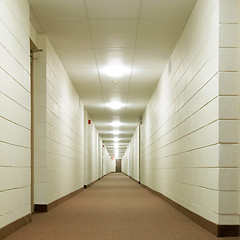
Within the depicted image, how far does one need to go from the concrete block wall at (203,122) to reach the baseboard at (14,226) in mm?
2142

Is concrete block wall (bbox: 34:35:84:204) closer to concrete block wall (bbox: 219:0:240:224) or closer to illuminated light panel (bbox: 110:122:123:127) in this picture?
concrete block wall (bbox: 219:0:240:224)

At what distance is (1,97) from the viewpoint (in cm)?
344

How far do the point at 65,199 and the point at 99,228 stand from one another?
3791 mm

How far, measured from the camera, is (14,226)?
388 cm

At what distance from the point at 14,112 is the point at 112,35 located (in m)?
2.50

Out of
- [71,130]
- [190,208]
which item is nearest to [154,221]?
[190,208]

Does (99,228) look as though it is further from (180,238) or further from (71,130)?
(71,130)

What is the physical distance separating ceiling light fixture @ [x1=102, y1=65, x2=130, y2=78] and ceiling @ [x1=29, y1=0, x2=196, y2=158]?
0.02 meters

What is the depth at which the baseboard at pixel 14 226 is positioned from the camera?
11.5 ft

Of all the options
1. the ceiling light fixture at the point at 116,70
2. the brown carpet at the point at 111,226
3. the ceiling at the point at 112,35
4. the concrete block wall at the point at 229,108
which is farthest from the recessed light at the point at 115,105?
the concrete block wall at the point at 229,108

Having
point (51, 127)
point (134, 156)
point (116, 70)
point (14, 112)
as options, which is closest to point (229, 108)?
point (14, 112)

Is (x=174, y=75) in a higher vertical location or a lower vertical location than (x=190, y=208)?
higher

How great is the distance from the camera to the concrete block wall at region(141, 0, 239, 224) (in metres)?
3.53

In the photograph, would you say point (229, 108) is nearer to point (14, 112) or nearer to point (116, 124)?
point (14, 112)
